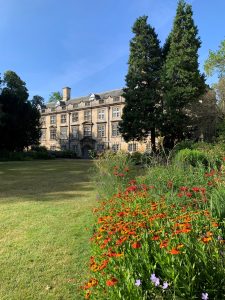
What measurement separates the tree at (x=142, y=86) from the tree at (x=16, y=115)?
1180 centimetres

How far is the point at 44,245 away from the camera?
5293 mm

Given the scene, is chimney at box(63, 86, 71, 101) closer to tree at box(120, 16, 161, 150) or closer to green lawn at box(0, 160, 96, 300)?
tree at box(120, 16, 161, 150)

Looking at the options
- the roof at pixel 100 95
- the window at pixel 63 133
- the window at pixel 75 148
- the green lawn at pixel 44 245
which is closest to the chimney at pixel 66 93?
the roof at pixel 100 95

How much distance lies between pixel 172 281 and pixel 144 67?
31.2m

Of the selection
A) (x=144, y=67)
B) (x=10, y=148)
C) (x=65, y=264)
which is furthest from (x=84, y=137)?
(x=65, y=264)

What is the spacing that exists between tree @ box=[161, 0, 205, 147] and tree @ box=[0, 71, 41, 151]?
52.3 ft

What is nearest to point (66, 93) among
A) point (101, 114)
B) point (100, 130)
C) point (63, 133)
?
point (63, 133)

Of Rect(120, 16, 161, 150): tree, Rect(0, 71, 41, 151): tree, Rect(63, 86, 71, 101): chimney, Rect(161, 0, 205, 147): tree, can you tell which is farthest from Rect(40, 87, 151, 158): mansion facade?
Rect(161, 0, 205, 147): tree

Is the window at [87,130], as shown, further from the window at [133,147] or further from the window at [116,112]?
the window at [133,147]

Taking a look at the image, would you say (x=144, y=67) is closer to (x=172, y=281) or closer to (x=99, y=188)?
(x=99, y=188)

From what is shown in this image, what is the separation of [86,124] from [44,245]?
51.6 meters

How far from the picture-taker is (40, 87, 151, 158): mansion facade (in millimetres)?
52000

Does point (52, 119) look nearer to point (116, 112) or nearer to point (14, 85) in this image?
point (116, 112)

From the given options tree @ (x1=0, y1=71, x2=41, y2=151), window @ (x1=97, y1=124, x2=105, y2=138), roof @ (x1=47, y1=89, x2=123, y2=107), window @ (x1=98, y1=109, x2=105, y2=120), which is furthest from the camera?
roof @ (x1=47, y1=89, x2=123, y2=107)
